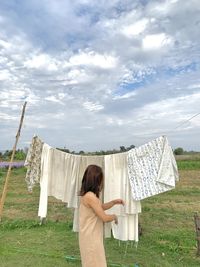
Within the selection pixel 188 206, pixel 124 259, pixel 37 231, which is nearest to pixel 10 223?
pixel 37 231

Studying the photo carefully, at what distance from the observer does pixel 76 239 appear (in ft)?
19.1

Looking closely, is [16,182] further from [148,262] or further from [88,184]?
[88,184]

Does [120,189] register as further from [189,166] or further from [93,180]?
[189,166]

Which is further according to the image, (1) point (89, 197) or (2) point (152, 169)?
(2) point (152, 169)

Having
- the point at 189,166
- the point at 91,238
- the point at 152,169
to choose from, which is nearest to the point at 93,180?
the point at 91,238

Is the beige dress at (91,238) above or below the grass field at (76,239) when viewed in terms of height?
above

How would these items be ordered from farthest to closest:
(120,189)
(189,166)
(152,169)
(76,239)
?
(189,166)
(76,239)
(120,189)
(152,169)

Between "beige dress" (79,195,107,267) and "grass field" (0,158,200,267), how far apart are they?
5.78 feet

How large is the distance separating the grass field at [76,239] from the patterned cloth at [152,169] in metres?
1.23

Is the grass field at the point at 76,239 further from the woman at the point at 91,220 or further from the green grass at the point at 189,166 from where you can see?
the green grass at the point at 189,166

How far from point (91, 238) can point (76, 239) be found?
287cm

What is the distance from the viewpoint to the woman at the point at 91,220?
2.99m

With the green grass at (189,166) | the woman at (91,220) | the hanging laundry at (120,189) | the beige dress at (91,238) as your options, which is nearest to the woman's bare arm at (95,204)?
the woman at (91,220)

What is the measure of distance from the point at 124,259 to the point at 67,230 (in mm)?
1760
